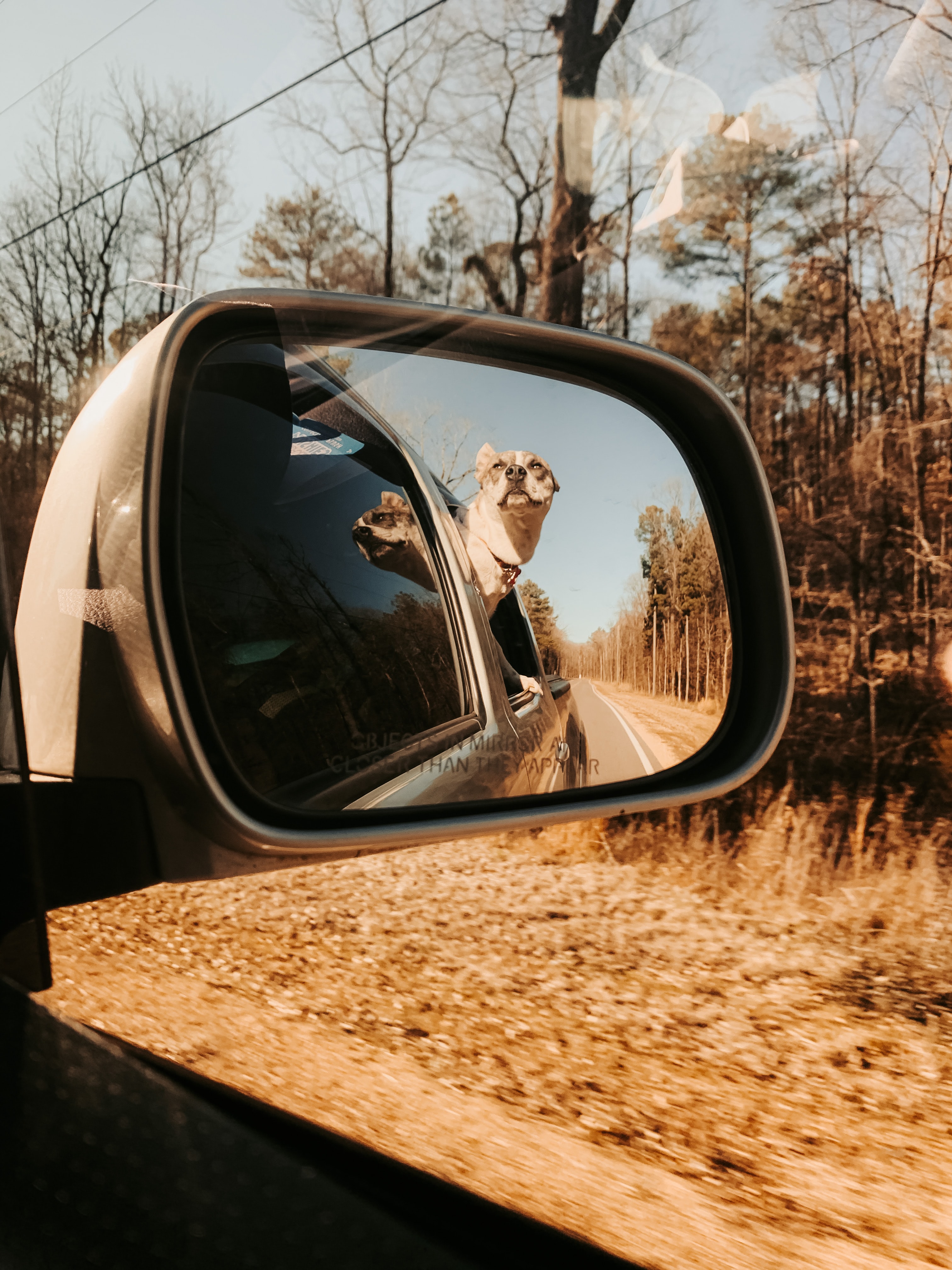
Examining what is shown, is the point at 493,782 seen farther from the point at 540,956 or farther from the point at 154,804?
the point at 540,956

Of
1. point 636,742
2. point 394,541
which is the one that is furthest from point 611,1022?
point 394,541

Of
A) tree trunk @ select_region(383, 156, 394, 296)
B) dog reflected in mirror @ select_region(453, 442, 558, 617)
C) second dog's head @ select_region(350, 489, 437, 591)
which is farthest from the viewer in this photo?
tree trunk @ select_region(383, 156, 394, 296)

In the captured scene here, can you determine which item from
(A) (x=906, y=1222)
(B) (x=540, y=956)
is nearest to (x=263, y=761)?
(A) (x=906, y=1222)

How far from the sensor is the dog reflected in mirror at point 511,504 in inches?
70.2

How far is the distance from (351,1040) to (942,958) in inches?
134

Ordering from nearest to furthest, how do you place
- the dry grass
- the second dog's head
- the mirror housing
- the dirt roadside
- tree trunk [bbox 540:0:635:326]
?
the mirror housing < the second dog's head < the dirt roadside < the dry grass < tree trunk [bbox 540:0:635:326]

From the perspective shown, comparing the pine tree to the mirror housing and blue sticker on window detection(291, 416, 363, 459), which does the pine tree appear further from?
blue sticker on window detection(291, 416, 363, 459)

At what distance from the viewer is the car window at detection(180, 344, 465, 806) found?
4.85 ft

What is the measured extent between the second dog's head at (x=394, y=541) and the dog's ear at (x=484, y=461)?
0.71 feet

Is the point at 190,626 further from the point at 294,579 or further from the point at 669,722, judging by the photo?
the point at 669,722

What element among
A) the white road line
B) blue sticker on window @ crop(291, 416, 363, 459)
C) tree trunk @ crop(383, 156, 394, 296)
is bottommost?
the white road line

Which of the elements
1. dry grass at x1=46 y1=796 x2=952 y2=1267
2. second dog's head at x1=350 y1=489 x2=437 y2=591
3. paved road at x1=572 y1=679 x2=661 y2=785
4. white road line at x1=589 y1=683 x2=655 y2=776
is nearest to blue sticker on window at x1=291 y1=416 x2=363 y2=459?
second dog's head at x1=350 y1=489 x2=437 y2=591

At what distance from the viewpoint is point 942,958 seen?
5.35 m

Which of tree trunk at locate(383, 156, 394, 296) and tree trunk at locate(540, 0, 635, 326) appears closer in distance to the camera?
tree trunk at locate(540, 0, 635, 326)
